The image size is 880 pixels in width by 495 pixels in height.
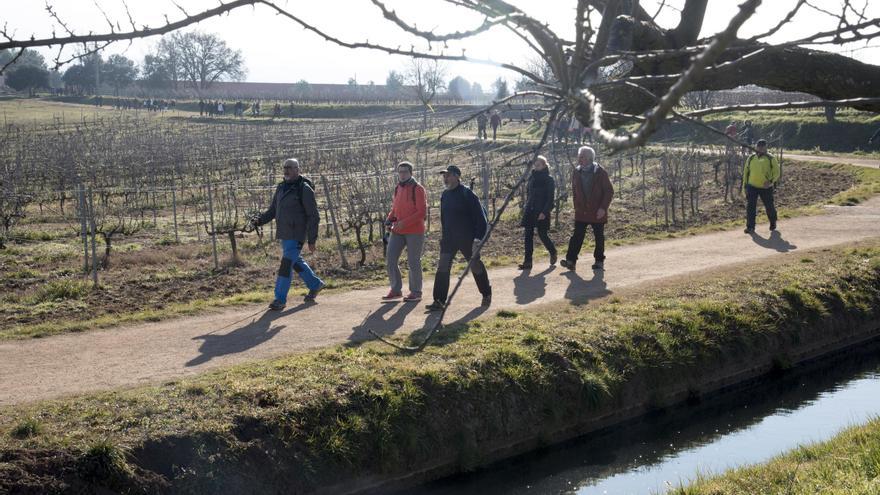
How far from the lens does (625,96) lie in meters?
4.59

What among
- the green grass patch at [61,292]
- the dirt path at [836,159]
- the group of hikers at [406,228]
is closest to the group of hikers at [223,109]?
the dirt path at [836,159]

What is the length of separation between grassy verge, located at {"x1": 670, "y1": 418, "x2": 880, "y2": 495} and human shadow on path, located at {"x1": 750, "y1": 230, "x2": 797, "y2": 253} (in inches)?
309

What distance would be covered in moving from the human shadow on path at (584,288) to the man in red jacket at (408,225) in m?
1.89

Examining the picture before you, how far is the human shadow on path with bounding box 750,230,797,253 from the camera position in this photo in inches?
615

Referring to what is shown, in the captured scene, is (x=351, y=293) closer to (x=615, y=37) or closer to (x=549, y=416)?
(x=549, y=416)

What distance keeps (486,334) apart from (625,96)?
5517mm

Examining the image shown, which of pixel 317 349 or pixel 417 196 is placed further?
pixel 417 196

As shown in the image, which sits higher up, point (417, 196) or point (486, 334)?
point (417, 196)

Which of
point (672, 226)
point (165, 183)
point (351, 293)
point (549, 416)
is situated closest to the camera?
point (549, 416)

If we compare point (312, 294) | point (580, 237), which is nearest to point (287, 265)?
point (312, 294)

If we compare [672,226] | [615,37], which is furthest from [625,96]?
[672,226]

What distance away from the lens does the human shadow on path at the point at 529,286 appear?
1195 centimetres

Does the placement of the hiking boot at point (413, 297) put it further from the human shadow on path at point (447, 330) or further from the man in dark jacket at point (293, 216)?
the man in dark jacket at point (293, 216)

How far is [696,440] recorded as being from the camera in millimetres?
9516
